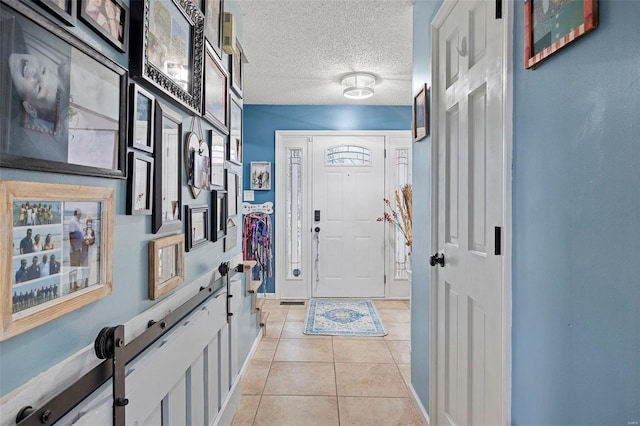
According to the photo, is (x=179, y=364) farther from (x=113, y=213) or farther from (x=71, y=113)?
(x=71, y=113)

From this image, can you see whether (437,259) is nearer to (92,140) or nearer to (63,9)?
(92,140)

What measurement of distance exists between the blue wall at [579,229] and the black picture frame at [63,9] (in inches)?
41.3

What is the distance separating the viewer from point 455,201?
5.41 ft

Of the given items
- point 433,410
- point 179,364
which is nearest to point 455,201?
point 433,410

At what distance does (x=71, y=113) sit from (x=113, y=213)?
10.5 inches

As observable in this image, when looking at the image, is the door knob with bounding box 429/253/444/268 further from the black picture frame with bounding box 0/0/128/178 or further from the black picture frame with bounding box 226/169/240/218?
the black picture frame with bounding box 0/0/128/178

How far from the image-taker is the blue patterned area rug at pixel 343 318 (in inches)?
136

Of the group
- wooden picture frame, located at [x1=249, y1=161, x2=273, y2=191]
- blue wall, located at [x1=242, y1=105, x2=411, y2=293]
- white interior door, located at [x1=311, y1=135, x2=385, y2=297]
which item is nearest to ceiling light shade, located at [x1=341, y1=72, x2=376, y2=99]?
blue wall, located at [x1=242, y1=105, x2=411, y2=293]

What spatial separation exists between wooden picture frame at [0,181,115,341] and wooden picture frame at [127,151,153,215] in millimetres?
102

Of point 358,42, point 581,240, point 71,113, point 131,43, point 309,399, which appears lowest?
point 309,399

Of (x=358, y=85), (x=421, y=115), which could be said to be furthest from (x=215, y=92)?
(x=358, y=85)

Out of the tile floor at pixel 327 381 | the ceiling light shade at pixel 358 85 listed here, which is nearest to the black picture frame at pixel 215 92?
the tile floor at pixel 327 381

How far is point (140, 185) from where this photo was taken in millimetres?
1031

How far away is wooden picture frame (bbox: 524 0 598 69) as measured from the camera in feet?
2.51
